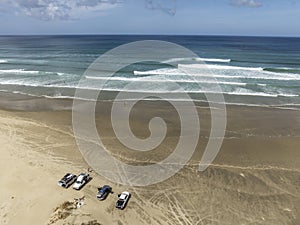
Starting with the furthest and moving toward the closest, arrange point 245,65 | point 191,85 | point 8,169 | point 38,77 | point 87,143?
point 245,65 → point 38,77 → point 191,85 → point 87,143 → point 8,169

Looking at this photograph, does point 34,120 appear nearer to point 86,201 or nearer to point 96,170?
point 96,170

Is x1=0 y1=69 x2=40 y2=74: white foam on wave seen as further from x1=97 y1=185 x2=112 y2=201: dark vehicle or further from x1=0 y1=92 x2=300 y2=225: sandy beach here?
x1=97 y1=185 x2=112 y2=201: dark vehicle

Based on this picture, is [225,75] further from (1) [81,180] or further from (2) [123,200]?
(2) [123,200]

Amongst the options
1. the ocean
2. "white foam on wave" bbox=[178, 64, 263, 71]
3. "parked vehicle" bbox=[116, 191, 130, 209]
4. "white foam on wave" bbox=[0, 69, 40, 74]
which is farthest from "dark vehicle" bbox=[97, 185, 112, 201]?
"white foam on wave" bbox=[178, 64, 263, 71]

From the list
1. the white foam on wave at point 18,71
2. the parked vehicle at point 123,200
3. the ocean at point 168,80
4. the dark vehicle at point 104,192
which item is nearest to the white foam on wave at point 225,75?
the ocean at point 168,80

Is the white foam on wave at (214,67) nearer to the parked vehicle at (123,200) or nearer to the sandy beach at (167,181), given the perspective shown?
the sandy beach at (167,181)

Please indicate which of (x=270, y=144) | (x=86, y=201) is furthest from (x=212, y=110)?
(x=86, y=201)
